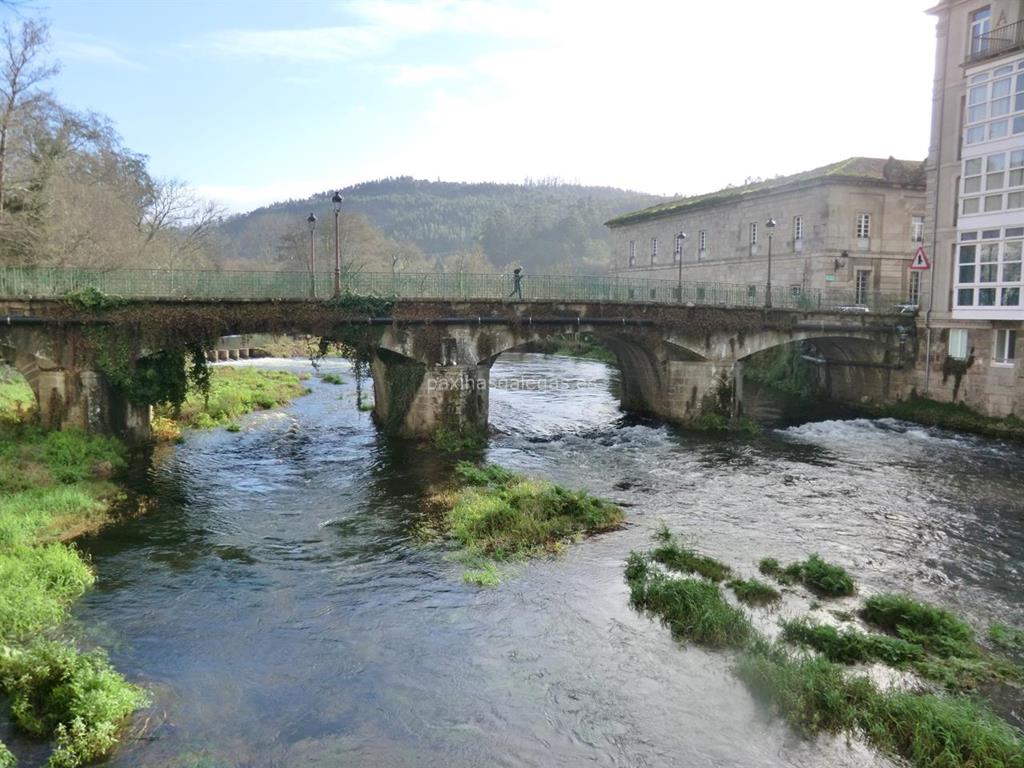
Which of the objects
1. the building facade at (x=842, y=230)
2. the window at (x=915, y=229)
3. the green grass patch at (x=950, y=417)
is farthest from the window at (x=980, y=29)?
the green grass patch at (x=950, y=417)

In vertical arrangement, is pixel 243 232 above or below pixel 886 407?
above

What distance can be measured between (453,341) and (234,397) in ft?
47.4

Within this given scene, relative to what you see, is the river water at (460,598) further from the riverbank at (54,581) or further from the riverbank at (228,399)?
the riverbank at (228,399)

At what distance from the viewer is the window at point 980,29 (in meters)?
30.8

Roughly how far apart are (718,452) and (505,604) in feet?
53.9

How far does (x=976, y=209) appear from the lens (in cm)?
3114

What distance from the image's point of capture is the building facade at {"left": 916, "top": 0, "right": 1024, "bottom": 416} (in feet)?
96.8

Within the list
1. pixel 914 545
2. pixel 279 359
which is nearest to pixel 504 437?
pixel 914 545

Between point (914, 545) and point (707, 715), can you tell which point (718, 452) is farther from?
point (707, 715)

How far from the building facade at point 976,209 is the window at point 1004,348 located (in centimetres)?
4

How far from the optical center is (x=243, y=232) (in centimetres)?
15075

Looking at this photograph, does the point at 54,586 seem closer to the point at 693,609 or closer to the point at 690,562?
the point at 693,609

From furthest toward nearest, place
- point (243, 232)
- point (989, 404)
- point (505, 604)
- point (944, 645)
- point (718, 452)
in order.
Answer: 1. point (243, 232)
2. point (989, 404)
3. point (718, 452)
4. point (505, 604)
5. point (944, 645)

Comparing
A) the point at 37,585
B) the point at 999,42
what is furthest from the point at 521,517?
the point at 999,42
